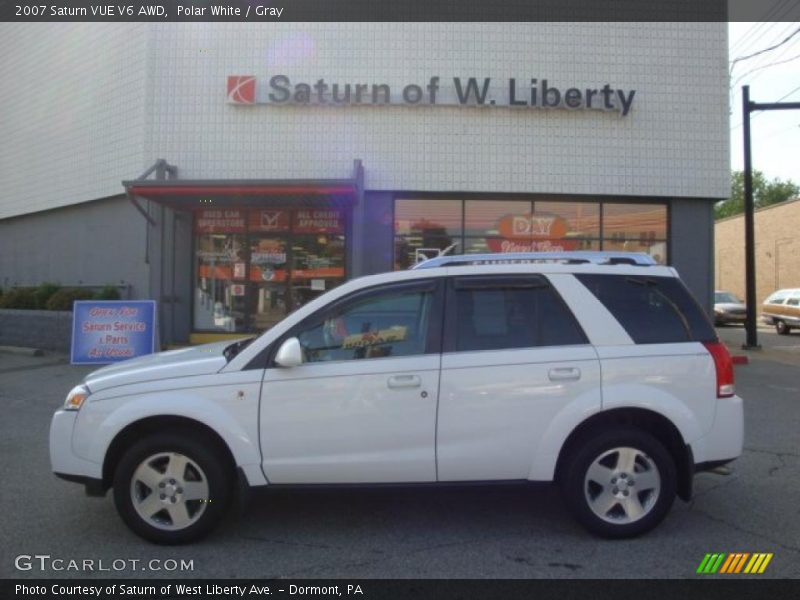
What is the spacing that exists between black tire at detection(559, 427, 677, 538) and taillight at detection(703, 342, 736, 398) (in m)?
0.57

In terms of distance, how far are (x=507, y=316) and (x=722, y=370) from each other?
4.78ft

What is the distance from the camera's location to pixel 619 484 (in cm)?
409

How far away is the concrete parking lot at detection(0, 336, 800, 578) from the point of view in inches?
148

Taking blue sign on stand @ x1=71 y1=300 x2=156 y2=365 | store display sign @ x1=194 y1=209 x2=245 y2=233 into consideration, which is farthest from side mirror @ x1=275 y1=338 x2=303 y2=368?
store display sign @ x1=194 y1=209 x2=245 y2=233

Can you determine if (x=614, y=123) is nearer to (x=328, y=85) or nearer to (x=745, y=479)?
(x=328, y=85)

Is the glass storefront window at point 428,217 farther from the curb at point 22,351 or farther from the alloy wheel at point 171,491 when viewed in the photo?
the alloy wheel at point 171,491

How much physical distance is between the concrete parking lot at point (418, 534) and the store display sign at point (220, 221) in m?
9.23

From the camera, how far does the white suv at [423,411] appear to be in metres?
4.00

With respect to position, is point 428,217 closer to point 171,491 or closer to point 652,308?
point 652,308

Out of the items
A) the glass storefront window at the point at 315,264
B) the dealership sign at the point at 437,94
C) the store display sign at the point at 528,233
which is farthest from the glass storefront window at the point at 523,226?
the dealership sign at the point at 437,94

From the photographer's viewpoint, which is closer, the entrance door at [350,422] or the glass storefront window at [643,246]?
the entrance door at [350,422]

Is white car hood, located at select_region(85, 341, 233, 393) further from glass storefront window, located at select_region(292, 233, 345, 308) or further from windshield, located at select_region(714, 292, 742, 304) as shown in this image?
windshield, located at select_region(714, 292, 742, 304)
